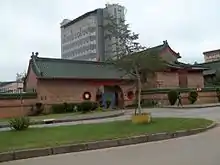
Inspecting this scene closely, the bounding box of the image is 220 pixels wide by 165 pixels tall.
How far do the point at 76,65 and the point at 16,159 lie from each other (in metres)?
34.1

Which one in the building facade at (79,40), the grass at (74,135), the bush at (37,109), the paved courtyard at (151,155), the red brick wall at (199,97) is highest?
the building facade at (79,40)

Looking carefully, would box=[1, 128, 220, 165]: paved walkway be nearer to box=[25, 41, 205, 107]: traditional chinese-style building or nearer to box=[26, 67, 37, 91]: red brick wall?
box=[25, 41, 205, 107]: traditional chinese-style building

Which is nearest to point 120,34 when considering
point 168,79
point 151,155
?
point 151,155

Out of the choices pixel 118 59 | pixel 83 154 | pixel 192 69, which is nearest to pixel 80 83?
pixel 192 69

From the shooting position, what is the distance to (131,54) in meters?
19.9

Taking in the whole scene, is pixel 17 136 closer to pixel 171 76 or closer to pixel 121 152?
pixel 121 152

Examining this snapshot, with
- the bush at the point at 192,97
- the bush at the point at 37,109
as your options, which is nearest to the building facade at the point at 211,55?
the bush at the point at 192,97

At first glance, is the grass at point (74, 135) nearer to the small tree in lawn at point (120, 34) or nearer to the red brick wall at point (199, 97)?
the small tree in lawn at point (120, 34)

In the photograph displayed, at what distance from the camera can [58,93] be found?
39875 millimetres

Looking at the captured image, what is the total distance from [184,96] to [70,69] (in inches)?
515

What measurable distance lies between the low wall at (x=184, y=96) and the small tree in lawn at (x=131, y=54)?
22.6 m

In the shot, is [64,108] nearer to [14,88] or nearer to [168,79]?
[168,79]

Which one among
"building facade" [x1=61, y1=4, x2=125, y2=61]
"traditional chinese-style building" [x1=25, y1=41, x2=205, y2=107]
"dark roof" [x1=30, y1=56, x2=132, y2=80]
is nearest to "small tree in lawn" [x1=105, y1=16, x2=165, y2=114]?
"traditional chinese-style building" [x1=25, y1=41, x2=205, y2=107]

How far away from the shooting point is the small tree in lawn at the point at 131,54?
19547mm
